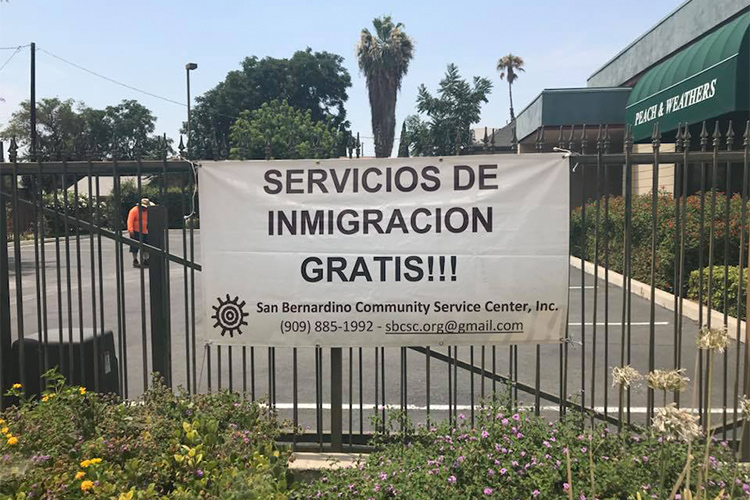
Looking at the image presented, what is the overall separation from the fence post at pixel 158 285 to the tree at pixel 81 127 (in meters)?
0.42

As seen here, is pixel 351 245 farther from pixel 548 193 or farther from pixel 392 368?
pixel 392 368

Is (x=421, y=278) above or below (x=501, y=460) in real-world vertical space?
above

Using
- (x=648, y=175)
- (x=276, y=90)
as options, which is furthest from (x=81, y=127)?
(x=276, y=90)

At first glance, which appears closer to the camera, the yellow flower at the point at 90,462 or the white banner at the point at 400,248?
the yellow flower at the point at 90,462

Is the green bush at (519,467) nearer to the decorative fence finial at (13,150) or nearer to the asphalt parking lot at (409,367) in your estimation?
the asphalt parking lot at (409,367)

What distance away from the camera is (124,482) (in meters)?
2.76

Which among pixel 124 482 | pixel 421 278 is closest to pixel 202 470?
pixel 124 482

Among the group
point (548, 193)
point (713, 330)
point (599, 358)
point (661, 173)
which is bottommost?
point (599, 358)

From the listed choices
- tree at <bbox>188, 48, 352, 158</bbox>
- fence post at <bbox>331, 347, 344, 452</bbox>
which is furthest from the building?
tree at <bbox>188, 48, 352, 158</bbox>

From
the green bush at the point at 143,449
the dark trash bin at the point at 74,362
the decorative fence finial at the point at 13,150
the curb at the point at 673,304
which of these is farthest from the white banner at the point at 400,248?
the curb at the point at 673,304

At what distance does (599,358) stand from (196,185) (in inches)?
201

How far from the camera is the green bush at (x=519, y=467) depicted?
2.75 m

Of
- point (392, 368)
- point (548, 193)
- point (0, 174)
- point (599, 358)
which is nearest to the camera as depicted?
point (548, 193)

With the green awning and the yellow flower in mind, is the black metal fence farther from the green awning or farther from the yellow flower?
the green awning
